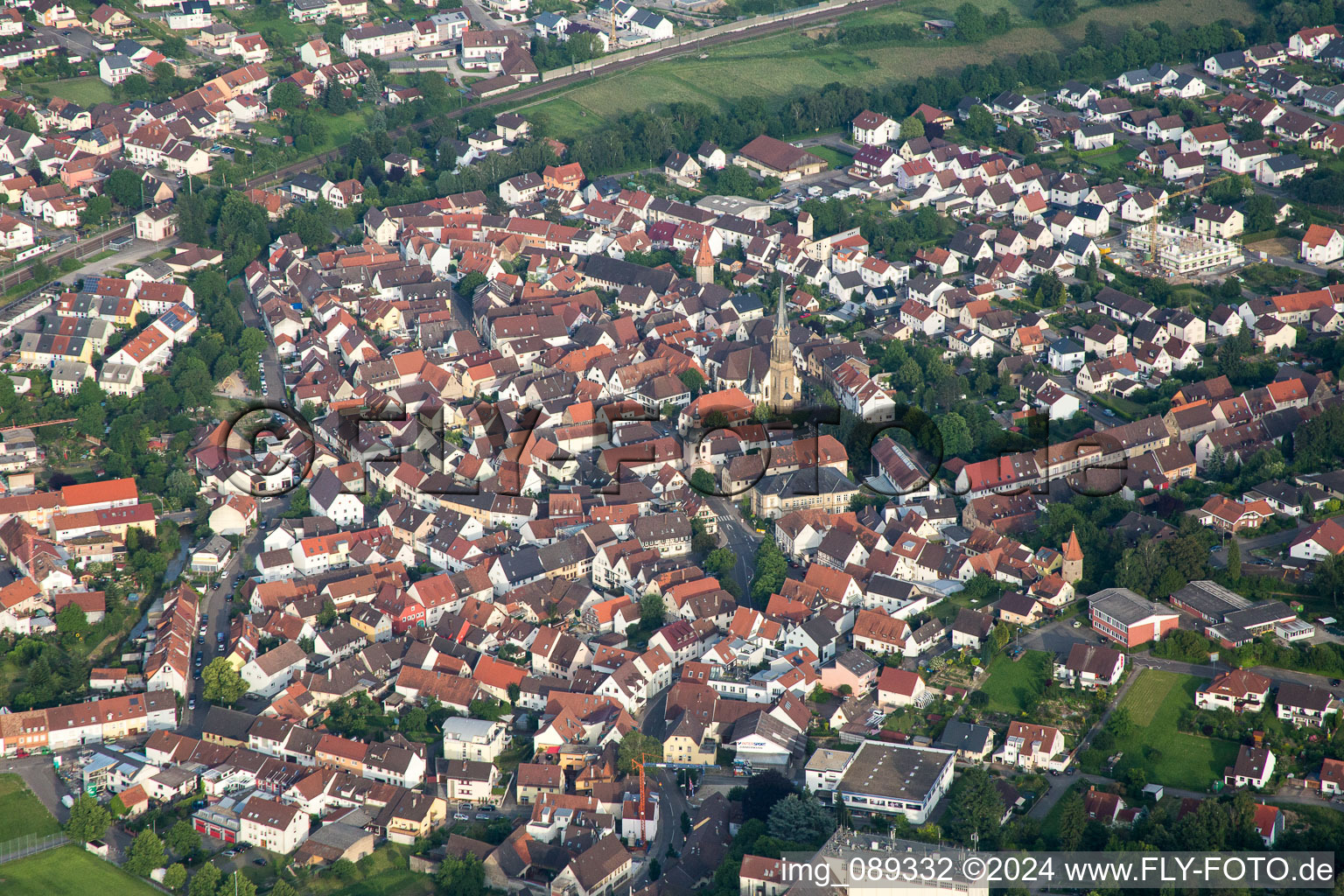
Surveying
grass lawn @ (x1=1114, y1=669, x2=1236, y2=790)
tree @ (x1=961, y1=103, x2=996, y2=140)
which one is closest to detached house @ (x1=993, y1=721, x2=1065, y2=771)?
grass lawn @ (x1=1114, y1=669, x2=1236, y2=790)

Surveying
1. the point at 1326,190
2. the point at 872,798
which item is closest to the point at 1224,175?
the point at 1326,190

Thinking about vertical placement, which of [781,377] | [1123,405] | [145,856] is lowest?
[1123,405]

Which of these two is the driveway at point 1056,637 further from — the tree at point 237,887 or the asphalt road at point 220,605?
the asphalt road at point 220,605

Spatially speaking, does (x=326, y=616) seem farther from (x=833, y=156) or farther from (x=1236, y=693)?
(x=833, y=156)

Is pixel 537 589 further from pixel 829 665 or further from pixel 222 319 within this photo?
pixel 222 319

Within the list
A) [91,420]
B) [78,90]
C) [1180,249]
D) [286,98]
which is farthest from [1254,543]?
[78,90]

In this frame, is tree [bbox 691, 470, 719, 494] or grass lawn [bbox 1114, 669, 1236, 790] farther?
tree [bbox 691, 470, 719, 494]

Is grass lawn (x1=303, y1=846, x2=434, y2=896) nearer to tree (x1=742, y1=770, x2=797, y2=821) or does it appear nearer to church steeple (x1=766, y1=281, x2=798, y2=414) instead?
tree (x1=742, y1=770, x2=797, y2=821)
